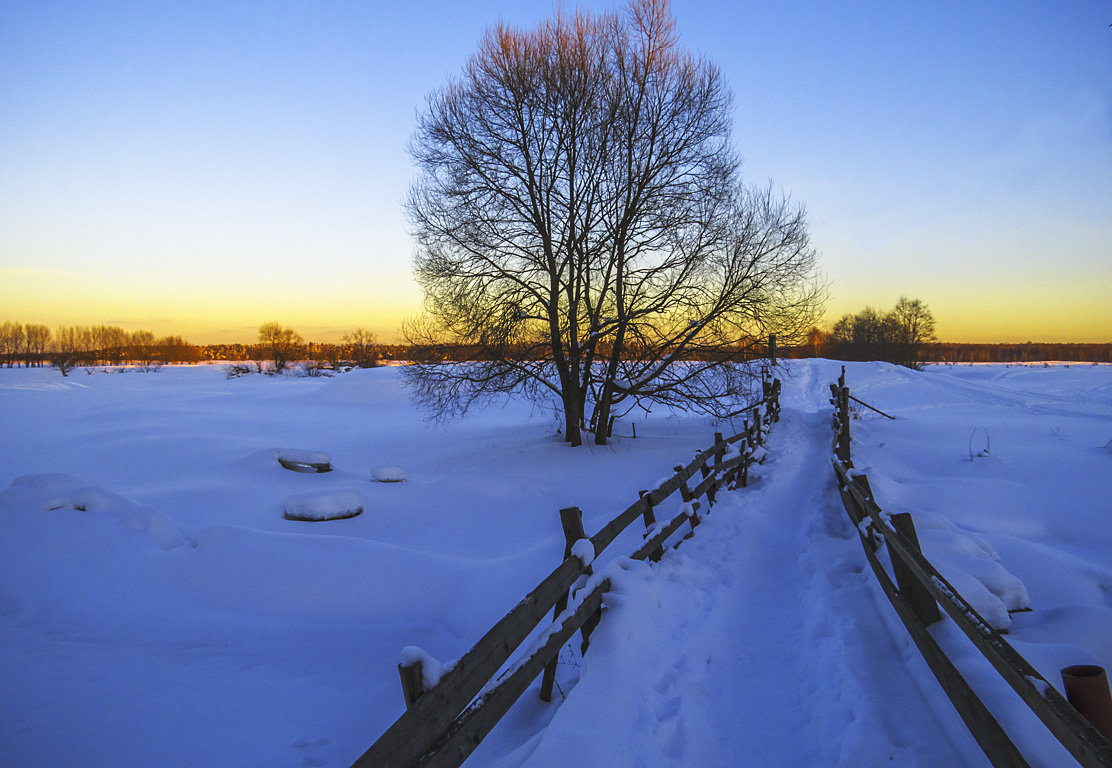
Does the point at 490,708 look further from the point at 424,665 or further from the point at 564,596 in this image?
the point at 564,596

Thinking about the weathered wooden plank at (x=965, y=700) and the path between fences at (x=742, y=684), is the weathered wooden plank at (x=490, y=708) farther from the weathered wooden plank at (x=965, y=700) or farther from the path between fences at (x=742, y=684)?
the weathered wooden plank at (x=965, y=700)

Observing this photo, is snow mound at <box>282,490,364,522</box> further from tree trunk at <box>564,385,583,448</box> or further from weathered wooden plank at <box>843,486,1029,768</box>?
weathered wooden plank at <box>843,486,1029,768</box>

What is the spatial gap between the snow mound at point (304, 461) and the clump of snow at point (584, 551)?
32.9ft

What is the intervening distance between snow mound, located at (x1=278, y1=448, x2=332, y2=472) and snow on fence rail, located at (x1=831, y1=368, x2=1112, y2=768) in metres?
11.2

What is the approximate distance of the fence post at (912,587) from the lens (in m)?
3.52

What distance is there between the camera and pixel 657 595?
458cm

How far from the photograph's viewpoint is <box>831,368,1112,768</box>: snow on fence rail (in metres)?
1.79

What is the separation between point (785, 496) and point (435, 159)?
38.5ft

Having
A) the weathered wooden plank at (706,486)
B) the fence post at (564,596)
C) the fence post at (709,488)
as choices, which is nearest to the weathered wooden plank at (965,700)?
the fence post at (564,596)

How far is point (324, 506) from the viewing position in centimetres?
888

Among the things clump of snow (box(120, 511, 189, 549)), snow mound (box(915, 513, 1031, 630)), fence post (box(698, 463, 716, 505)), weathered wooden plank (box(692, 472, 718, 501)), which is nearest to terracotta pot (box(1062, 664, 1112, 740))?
snow mound (box(915, 513, 1031, 630))

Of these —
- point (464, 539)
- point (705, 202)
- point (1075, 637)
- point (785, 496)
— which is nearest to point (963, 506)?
point (785, 496)

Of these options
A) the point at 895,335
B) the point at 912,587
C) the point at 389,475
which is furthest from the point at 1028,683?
the point at 895,335

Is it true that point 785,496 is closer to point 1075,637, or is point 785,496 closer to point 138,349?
point 1075,637
